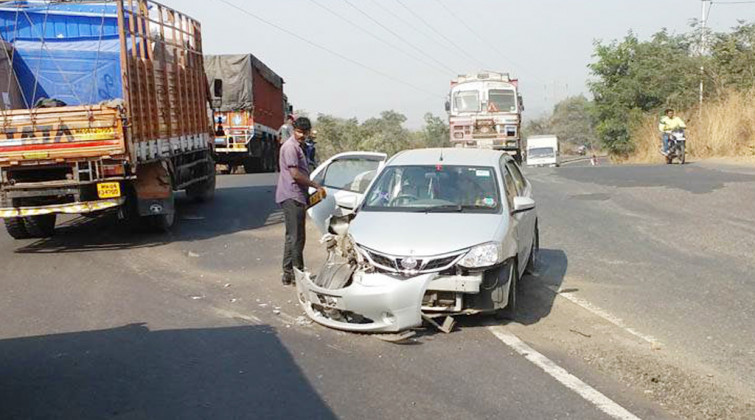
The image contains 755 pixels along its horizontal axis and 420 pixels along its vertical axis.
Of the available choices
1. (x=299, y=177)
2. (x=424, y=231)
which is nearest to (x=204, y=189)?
(x=299, y=177)

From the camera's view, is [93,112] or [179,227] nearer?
[93,112]

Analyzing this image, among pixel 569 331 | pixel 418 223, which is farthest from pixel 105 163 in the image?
pixel 569 331

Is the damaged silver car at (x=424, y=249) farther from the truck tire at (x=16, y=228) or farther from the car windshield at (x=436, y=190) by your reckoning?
the truck tire at (x=16, y=228)

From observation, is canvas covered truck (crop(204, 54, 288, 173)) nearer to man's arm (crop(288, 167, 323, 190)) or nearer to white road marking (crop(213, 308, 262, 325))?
man's arm (crop(288, 167, 323, 190))

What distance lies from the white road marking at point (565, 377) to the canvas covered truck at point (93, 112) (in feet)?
20.2

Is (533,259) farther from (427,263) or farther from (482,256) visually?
(427,263)

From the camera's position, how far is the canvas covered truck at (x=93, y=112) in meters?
9.58

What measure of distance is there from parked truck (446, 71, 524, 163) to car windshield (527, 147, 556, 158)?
17.9 m

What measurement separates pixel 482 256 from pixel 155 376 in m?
2.68

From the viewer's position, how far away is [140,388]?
4680mm

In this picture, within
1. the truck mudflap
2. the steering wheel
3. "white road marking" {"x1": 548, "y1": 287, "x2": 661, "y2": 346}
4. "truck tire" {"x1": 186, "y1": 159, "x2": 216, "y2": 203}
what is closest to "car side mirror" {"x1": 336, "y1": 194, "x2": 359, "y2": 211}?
the steering wheel

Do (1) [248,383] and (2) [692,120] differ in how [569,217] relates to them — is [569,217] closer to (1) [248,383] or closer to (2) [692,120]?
(1) [248,383]

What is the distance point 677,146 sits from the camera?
21.1 m

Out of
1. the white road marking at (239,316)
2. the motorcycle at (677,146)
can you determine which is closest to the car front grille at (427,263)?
the white road marking at (239,316)
